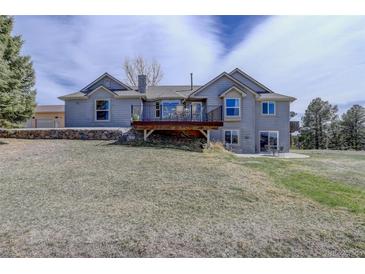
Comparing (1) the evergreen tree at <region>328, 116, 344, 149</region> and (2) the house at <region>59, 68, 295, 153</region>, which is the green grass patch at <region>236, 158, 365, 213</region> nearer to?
(2) the house at <region>59, 68, 295, 153</region>

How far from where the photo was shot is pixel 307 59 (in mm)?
9148

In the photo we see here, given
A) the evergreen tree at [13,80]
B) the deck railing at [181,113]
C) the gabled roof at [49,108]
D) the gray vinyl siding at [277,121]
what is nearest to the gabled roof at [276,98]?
the gray vinyl siding at [277,121]

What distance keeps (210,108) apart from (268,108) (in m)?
5.01

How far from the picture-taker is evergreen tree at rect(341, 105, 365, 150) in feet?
136

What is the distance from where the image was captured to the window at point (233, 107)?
64.8 ft

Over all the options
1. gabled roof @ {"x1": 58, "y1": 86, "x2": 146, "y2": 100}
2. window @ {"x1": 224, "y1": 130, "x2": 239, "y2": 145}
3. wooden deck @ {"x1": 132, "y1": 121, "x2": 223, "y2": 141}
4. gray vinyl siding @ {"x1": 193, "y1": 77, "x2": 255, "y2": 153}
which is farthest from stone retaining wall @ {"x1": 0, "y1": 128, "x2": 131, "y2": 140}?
window @ {"x1": 224, "y1": 130, "x2": 239, "y2": 145}

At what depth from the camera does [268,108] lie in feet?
67.9

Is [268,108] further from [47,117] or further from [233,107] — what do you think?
[47,117]

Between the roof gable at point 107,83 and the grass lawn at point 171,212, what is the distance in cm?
1203
